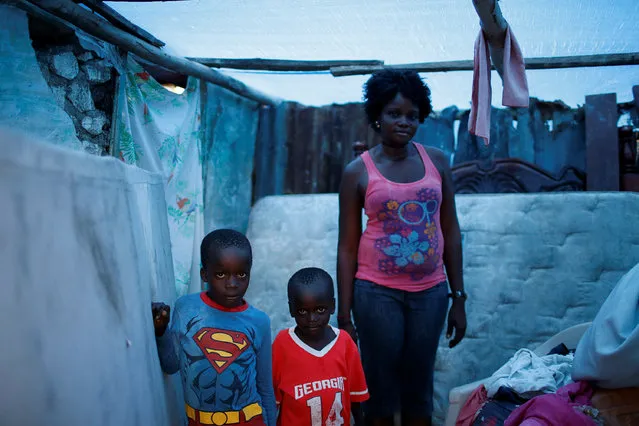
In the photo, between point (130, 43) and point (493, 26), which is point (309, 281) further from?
point (130, 43)

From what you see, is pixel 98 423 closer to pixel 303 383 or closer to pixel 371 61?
pixel 303 383

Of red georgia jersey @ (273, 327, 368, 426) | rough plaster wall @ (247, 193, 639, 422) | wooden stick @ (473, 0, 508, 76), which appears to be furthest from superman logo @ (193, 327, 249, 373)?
rough plaster wall @ (247, 193, 639, 422)

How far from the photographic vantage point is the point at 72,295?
1094 millimetres

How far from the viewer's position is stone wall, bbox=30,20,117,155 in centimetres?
266

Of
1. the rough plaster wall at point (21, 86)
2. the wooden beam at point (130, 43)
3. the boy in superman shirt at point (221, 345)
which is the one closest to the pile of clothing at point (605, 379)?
the boy in superman shirt at point (221, 345)

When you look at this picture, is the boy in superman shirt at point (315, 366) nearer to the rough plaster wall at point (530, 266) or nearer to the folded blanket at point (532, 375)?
the folded blanket at point (532, 375)

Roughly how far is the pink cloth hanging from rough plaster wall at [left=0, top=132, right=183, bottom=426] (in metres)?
1.73

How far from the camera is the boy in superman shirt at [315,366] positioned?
79.4 inches

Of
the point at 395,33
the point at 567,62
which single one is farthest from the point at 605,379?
the point at 567,62

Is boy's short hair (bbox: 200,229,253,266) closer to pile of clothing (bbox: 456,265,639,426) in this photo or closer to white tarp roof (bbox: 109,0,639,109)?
pile of clothing (bbox: 456,265,639,426)

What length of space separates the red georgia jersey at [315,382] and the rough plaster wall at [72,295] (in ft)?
1.82

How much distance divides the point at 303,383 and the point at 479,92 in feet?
5.41

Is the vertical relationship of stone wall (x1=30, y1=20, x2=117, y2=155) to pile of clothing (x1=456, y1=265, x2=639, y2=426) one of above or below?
above

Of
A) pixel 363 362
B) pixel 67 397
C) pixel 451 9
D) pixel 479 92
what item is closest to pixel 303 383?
pixel 363 362
